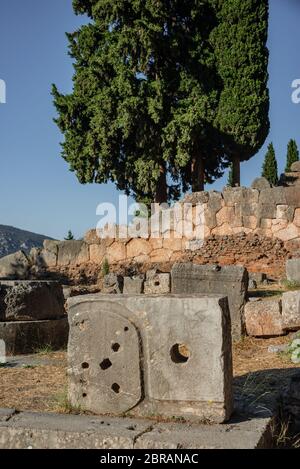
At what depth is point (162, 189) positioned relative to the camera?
20.0 metres

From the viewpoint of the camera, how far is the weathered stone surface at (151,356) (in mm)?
3414

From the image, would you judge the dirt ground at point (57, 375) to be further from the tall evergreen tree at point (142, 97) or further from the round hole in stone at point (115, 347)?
the tall evergreen tree at point (142, 97)

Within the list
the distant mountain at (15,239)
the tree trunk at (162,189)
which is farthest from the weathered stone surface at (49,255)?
A: the distant mountain at (15,239)

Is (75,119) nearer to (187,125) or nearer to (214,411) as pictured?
(187,125)

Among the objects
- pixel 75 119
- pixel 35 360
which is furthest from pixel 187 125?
pixel 35 360

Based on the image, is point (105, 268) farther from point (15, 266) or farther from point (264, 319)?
point (264, 319)

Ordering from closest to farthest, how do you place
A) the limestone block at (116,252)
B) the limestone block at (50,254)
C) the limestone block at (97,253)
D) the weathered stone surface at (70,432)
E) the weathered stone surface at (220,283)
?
the weathered stone surface at (70,432) → the weathered stone surface at (220,283) → the limestone block at (116,252) → the limestone block at (97,253) → the limestone block at (50,254)

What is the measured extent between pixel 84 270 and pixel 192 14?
1109 cm

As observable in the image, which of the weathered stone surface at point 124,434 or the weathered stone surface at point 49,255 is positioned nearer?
the weathered stone surface at point 124,434

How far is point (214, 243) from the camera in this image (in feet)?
47.4

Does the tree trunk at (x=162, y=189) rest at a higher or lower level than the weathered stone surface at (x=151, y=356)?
higher

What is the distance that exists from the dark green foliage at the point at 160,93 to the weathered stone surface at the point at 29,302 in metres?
12.5

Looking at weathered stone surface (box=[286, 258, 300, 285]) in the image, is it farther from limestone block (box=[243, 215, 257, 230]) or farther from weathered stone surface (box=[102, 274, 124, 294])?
limestone block (box=[243, 215, 257, 230])

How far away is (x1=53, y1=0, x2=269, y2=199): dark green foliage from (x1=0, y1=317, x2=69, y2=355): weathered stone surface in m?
12.6
